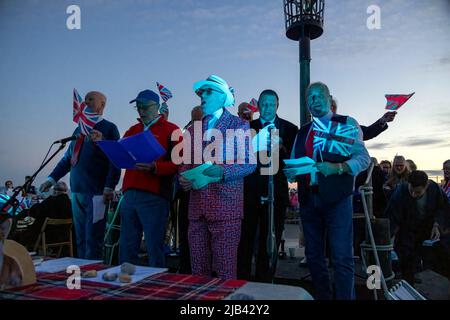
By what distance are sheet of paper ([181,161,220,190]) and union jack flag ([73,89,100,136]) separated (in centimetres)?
161

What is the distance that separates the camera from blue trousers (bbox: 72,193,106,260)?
2.95 meters

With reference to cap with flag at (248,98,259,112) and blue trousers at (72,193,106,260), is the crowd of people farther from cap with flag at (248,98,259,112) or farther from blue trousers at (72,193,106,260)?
cap with flag at (248,98,259,112)

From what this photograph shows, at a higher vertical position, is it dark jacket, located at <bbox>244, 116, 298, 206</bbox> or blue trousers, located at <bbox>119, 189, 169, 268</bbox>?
dark jacket, located at <bbox>244, 116, 298, 206</bbox>

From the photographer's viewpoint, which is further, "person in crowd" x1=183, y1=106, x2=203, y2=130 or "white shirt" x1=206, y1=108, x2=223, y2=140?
"person in crowd" x1=183, y1=106, x2=203, y2=130

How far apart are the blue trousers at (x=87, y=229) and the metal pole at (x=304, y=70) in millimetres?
7600

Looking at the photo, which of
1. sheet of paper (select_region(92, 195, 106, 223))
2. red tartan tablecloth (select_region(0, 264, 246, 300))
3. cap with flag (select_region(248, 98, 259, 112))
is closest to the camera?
red tartan tablecloth (select_region(0, 264, 246, 300))

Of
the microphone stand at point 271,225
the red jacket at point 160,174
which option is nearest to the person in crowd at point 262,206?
the microphone stand at point 271,225

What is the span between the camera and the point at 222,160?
6.41ft

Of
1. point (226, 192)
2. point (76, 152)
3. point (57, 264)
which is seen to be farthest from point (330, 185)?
point (76, 152)

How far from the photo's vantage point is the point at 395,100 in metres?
3.09

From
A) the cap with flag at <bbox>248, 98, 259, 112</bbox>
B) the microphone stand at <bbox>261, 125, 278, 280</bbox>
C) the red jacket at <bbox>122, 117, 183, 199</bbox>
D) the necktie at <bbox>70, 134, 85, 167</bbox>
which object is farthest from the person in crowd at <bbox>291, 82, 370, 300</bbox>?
the necktie at <bbox>70, 134, 85, 167</bbox>
